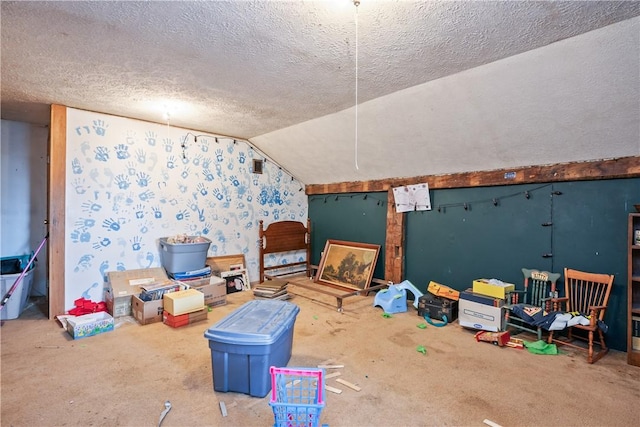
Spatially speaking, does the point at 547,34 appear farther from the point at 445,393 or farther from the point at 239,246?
the point at 239,246

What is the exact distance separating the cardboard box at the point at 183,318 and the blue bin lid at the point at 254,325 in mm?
1172

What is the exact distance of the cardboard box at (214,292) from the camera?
156 inches

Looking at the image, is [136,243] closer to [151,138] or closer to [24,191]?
[151,138]

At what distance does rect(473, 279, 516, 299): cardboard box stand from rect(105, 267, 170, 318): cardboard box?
349cm

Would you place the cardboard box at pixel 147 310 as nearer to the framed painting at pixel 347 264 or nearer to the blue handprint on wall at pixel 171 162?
the blue handprint on wall at pixel 171 162

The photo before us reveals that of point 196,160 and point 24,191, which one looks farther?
point 196,160

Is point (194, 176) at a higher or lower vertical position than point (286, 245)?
higher

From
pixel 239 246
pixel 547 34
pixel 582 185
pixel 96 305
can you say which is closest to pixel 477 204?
pixel 582 185

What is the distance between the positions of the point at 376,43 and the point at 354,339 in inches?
97.3

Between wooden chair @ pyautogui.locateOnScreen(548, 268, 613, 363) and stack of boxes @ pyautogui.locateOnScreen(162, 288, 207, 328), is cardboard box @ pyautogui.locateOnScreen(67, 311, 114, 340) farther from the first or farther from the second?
wooden chair @ pyautogui.locateOnScreen(548, 268, 613, 363)

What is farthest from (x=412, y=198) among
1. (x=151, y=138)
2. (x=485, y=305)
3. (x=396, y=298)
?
(x=151, y=138)

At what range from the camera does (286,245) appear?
552 cm

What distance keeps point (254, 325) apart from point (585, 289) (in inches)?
118

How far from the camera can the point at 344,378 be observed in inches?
91.1
